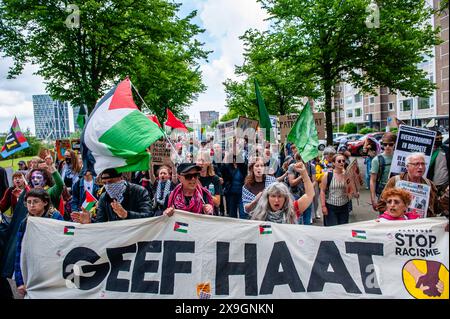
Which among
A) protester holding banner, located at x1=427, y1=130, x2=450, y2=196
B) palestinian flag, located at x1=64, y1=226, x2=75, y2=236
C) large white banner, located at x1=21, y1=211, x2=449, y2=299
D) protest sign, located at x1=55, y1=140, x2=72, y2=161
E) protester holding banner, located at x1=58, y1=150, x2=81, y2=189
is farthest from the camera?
protest sign, located at x1=55, y1=140, x2=72, y2=161

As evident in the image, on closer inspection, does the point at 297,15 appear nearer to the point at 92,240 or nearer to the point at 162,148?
the point at 162,148

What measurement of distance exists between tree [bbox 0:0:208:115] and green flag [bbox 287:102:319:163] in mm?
11959

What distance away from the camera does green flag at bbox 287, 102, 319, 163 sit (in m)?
5.31

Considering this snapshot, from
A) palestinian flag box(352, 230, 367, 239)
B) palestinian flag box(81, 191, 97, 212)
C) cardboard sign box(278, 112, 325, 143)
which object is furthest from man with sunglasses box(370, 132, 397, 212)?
palestinian flag box(81, 191, 97, 212)

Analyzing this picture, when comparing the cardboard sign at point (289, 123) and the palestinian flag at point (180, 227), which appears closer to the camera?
the palestinian flag at point (180, 227)

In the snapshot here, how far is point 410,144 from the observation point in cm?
496

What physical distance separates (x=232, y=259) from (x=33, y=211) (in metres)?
2.16

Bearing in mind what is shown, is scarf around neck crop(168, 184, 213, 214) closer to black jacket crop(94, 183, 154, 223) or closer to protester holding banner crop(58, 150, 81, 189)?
black jacket crop(94, 183, 154, 223)

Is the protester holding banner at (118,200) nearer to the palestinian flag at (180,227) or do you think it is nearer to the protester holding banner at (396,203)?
the palestinian flag at (180,227)

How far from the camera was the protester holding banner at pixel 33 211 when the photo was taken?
3727 mm

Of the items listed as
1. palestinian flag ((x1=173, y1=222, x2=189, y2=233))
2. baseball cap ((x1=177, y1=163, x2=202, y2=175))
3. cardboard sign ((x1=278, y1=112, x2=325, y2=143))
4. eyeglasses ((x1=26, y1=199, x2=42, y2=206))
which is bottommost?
palestinian flag ((x1=173, y1=222, x2=189, y2=233))

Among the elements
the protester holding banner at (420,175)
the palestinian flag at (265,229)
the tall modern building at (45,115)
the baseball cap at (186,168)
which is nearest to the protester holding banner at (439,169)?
the protester holding banner at (420,175)

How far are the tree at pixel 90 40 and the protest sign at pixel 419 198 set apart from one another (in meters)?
13.6

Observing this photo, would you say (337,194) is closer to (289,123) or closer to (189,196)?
(189,196)
